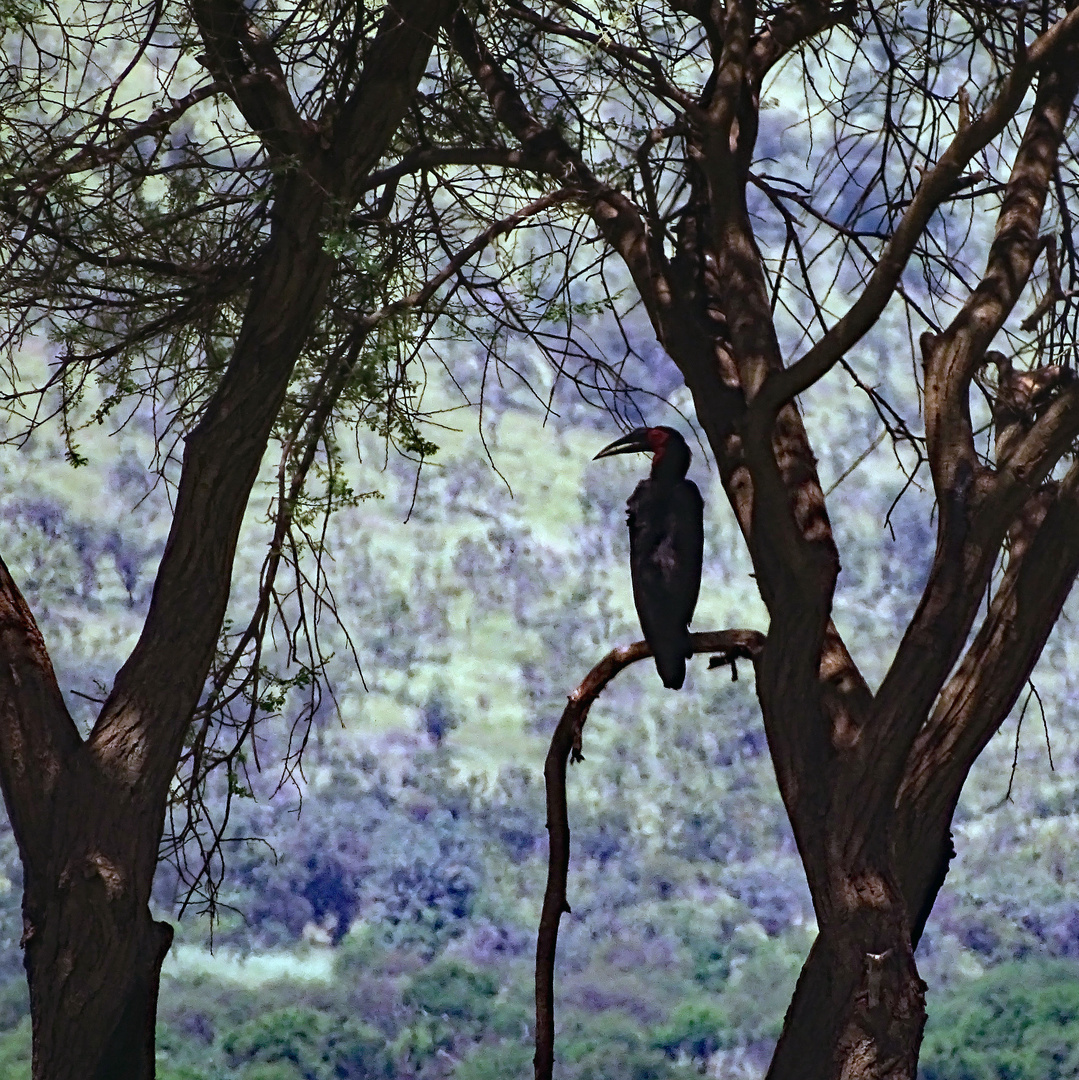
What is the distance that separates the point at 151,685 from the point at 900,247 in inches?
54.8

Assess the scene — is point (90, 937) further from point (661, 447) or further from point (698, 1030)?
point (698, 1030)

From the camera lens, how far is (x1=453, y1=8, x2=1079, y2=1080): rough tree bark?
7.55 feet

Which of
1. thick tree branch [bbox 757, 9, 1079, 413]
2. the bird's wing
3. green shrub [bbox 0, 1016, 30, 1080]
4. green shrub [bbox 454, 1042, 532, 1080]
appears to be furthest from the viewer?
green shrub [bbox 454, 1042, 532, 1080]

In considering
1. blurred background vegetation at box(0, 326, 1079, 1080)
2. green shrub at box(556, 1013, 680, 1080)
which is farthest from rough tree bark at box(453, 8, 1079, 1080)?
green shrub at box(556, 1013, 680, 1080)

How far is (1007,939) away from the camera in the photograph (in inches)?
196

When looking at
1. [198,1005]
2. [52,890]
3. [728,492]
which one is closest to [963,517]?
[728,492]

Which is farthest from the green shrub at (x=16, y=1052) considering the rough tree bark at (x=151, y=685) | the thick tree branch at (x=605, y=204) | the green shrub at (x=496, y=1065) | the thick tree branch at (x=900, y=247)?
the thick tree branch at (x=900, y=247)

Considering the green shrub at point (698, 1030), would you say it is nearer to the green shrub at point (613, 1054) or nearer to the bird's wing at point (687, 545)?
the green shrub at point (613, 1054)

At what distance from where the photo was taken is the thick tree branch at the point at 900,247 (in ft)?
7.27

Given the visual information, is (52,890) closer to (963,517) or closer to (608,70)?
(963,517)

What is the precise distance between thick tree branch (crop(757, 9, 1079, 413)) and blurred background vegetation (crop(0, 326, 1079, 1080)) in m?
2.49

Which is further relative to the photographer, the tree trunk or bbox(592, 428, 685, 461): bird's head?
bbox(592, 428, 685, 461): bird's head

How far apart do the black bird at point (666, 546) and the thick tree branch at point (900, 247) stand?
76 centimetres

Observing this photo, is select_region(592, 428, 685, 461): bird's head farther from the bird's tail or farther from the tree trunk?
the tree trunk
